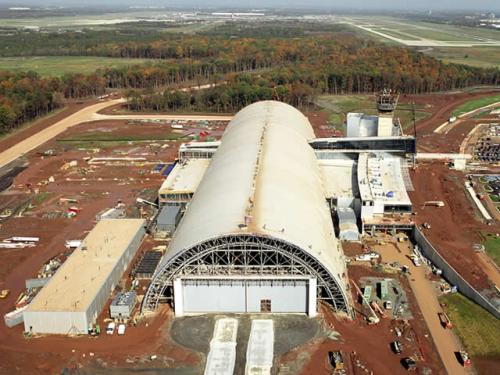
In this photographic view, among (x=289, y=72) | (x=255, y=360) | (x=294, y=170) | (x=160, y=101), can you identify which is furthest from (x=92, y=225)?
(x=289, y=72)

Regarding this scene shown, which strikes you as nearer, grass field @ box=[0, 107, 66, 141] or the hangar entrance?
the hangar entrance

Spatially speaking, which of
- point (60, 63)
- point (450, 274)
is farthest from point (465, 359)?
point (60, 63)

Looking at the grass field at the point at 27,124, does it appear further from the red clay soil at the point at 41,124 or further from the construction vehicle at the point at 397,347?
the construction vehicle at the point at 397,347

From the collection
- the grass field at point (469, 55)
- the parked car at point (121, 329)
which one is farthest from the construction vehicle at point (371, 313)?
the grass field at point (469, 55)

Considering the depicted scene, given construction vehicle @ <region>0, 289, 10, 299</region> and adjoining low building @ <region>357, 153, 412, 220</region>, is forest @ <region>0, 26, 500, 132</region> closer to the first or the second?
adjoining low building @ <region>357, 153, 412, 220</region>

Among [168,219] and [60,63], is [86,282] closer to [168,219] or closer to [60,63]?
[168,219]

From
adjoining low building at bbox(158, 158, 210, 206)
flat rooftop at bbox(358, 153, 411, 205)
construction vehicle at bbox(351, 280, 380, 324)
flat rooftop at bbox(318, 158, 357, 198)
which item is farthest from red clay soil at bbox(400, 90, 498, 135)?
construction vehicle at bbox(351, 280, 380, 324)

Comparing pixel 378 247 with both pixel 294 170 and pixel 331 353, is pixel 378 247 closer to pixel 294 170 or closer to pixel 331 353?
pixel 294 170
